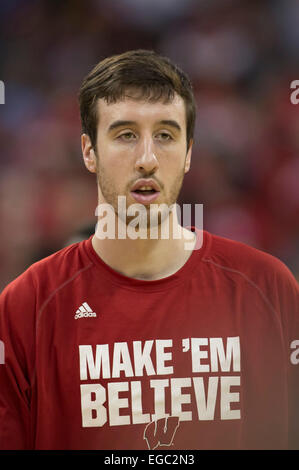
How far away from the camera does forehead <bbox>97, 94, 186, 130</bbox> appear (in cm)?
175

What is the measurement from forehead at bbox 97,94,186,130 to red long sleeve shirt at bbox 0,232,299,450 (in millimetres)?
472

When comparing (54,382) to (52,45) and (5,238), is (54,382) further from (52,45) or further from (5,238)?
(52,45)

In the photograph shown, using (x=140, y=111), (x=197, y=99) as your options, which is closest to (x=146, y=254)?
(x=140, y=111)

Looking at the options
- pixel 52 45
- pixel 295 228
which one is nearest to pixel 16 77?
pixel 52 45

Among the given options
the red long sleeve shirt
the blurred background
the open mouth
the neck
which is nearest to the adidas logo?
the red long sleeve shirt

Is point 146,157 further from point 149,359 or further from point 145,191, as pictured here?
point 149,359

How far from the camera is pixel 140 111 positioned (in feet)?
5.75

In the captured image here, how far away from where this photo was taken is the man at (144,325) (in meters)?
1.79

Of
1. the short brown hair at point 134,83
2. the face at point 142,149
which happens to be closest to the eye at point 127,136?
the face at point 142,149

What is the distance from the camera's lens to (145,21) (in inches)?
151

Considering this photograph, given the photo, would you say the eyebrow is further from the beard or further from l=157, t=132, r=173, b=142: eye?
the beard

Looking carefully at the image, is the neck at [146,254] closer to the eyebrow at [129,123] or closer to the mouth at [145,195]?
the mouth at [145,195]

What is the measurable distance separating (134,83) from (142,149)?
0.70ft
